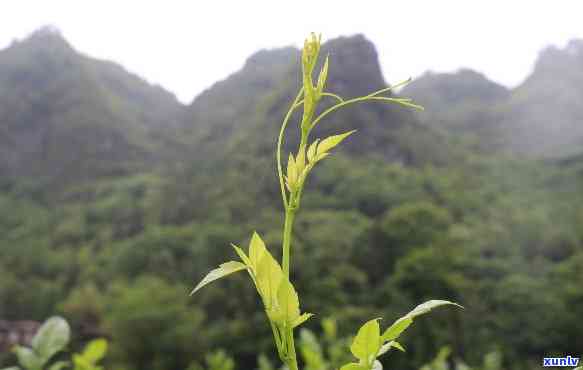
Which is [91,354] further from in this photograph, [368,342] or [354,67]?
[354,67]

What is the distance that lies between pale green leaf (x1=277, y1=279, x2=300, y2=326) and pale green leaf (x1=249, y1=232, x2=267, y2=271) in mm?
24

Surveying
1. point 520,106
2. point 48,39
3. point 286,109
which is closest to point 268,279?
point 286,109

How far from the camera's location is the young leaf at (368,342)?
343mm

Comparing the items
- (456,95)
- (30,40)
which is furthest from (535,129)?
(30,40)

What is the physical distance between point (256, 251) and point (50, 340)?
410 mm

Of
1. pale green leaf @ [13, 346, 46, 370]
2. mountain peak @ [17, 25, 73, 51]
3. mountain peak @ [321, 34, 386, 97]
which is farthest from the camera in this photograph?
mountain peak @ [17, 25, 73, 51]

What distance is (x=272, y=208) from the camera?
19969 mm

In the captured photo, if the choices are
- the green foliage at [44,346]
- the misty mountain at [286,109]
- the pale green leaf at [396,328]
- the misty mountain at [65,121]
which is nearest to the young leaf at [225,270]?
the pale green leaf at [396,328]

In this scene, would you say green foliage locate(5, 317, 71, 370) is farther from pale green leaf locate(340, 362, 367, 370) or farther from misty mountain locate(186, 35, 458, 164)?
misty mountain locate(186, 35, 458, 164)

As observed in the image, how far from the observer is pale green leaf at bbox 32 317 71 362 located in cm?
60

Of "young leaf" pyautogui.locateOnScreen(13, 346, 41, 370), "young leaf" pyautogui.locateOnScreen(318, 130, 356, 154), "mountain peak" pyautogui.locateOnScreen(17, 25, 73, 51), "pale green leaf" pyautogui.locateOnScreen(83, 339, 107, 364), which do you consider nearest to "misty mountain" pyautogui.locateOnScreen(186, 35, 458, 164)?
"mountain peak" pyautogui.locateOnScreen(17, 25, 73, 51)

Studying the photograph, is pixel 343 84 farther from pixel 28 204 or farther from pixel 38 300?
pixel 38 300

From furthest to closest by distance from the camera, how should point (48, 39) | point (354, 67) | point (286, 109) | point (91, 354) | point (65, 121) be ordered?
point (48, 39) → point (65, 121) → point (354, 67) → point (286, 109) → point (91, 354)

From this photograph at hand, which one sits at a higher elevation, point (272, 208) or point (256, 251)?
point (256, 251)
